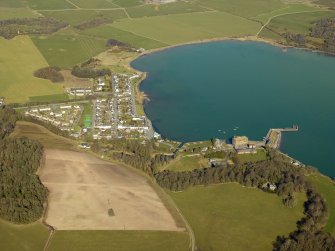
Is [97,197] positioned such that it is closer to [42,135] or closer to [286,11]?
[42,135]

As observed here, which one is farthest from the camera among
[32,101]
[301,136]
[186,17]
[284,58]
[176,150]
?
[186,17]

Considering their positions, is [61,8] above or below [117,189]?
above

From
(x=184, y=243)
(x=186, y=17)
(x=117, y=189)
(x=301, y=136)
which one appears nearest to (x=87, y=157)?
(x=117, y=189)

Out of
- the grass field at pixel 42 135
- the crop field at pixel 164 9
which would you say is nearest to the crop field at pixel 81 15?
the crop field at pixel 164 9

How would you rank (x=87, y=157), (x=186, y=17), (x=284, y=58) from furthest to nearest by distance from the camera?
(x=186, y=17) → (x=284, y=58) → (x=87, y=157)

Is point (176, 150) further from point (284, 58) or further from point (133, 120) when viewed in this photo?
point (284, 58)

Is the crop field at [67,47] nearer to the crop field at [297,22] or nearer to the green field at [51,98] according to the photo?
the green field at [51,98]

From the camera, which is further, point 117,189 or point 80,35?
point 80,35
